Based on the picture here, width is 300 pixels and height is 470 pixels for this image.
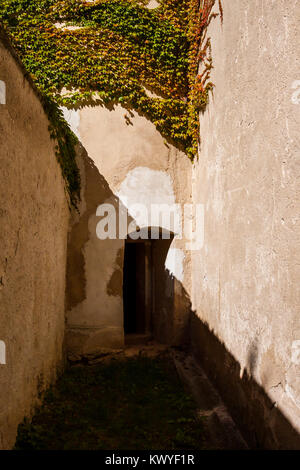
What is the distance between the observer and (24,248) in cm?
342

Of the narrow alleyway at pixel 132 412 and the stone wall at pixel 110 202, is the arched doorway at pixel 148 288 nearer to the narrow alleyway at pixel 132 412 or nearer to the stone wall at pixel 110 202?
the stone wall at pixel 110 202

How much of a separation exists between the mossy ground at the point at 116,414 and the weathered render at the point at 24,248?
251 mm

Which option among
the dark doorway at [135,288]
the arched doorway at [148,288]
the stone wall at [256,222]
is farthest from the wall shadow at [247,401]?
the dark doorway at [135,288]

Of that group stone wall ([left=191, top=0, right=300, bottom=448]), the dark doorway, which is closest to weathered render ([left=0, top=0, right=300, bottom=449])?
stone wall ([left=191, top=0, right=300, bottom=448])

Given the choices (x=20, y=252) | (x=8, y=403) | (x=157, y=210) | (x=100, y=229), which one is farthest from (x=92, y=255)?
(x=8, y=403)

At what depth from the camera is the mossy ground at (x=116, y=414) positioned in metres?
3.42

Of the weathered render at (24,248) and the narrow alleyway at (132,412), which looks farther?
the narrow alleyway at (132,412)

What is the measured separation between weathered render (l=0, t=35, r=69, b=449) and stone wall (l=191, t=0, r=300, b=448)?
7.16 feet

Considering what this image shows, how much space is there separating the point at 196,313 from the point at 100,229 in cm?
223

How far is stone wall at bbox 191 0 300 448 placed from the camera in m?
2.63

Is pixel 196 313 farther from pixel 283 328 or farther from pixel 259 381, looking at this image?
pixel 283 328

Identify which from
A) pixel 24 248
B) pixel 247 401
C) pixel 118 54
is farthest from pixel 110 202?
pixel 247 401

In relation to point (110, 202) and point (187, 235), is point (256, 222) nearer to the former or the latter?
point (187, 235)

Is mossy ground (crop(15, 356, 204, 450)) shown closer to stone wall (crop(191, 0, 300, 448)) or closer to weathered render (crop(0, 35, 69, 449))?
weathered render (crop(0, 35, 69, 449))
